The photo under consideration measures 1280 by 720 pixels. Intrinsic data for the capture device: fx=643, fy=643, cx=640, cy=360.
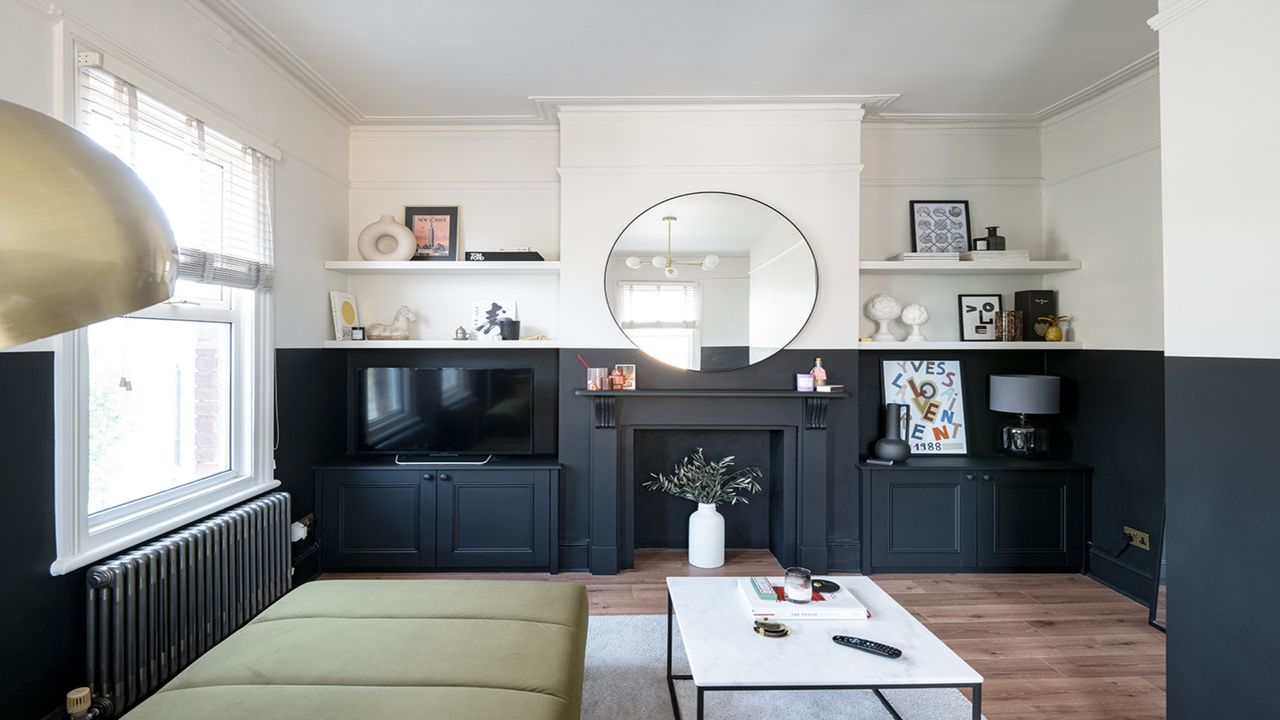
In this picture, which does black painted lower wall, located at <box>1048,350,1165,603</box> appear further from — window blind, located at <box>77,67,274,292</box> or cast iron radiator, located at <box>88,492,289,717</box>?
window blind, located at <box>77,67,274,292</box>

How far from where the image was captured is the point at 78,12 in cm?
217

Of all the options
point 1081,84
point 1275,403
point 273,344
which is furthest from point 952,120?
point 273,344

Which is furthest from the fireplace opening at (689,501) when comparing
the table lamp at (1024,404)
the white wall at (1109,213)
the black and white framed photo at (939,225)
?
the white wall at (1109,213)

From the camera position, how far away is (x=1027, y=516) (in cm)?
392

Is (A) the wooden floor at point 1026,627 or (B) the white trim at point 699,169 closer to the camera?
(A) the wooden floor at point 1026,627

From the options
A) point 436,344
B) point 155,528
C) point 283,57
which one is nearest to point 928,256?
point 436,344

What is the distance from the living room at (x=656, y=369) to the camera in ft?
6.36

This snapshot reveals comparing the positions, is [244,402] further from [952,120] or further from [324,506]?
[952,120]

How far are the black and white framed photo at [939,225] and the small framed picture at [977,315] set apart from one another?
1.15 ft

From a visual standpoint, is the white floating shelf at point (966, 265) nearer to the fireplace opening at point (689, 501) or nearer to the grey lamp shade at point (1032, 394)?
the grey lamp shade at point (1032, 394)

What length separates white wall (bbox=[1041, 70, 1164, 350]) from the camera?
138 inches

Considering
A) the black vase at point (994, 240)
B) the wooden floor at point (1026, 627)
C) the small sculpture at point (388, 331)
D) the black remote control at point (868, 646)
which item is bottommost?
the wooden floor at point (1026, 627)

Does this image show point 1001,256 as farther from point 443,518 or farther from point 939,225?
point 443,518

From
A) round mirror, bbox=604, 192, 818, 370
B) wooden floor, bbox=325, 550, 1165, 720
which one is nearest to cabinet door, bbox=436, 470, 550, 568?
wooden floor, bbox=325, 550, 1165, 720
